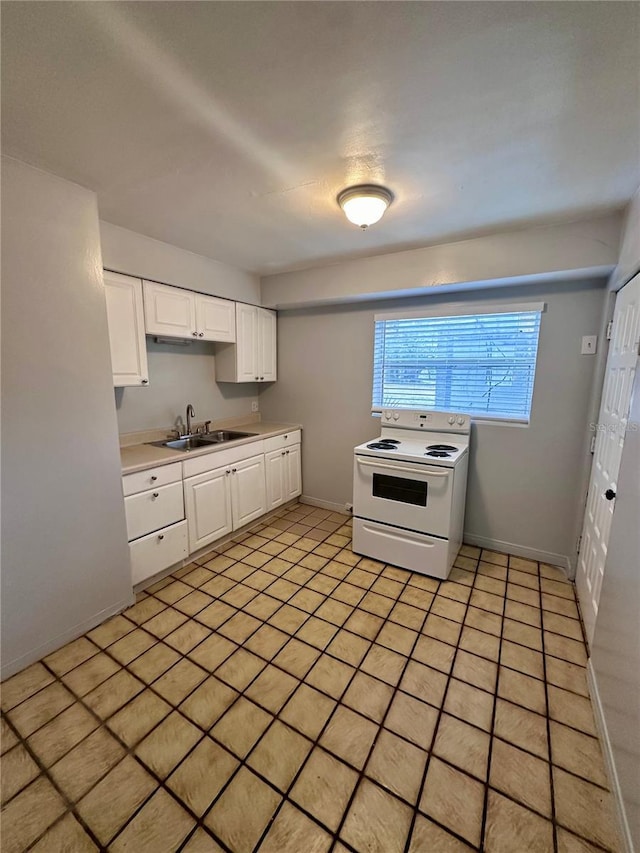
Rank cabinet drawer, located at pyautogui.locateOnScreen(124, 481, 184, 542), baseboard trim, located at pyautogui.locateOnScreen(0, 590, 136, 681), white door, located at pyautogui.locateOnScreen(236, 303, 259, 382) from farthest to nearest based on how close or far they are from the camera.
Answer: white door, located at pyautogui.locateOnScreen(236, 303, 259, 382), cabinet drawer, located at pyautogui.locateOnScreen(124, 481, 184, 542), baseboard trim, located at pyautogui.locateOnScreen(0, 590, 136, 681)

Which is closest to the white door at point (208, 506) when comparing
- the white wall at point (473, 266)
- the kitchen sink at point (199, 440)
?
the kitchen sink at point (199, 440)

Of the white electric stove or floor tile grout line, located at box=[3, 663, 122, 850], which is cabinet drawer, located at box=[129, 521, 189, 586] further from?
the white electric stove

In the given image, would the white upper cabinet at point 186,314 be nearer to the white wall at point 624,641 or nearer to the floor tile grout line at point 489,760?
the white wall at point 624,641

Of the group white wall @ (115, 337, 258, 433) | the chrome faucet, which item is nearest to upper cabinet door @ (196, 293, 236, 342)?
white wall @ (115, 337, 258, 433)

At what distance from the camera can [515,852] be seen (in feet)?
3.58

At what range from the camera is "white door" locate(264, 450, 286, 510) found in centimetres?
335

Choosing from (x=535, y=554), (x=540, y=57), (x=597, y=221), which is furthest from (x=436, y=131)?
(x=535, y=554)

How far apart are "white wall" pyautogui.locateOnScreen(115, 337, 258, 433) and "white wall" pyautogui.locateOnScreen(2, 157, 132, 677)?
847 mm

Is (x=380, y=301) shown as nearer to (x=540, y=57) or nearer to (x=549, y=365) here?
(x=549, y=365)

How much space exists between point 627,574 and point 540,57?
5.76 ft

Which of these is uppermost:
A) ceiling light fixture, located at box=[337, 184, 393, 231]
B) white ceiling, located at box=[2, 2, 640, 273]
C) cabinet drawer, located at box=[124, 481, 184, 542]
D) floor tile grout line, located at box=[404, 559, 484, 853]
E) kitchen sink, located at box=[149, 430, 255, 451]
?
white ceiling, located at box=[2, 2, 640, 273]

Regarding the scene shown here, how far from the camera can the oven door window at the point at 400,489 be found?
2474 millimetres

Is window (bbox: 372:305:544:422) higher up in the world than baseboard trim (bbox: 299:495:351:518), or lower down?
higher up

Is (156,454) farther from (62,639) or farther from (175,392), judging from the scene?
→ (62,639)
